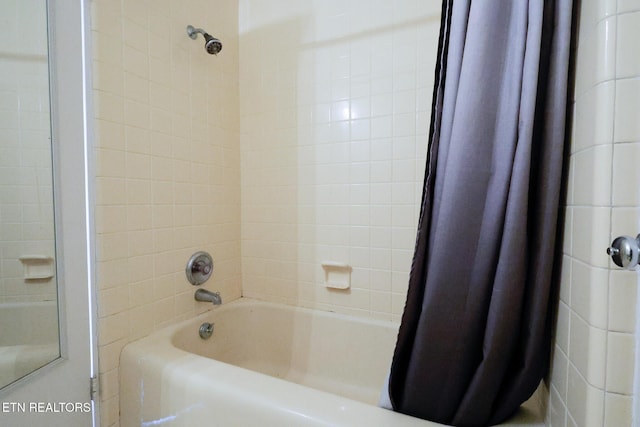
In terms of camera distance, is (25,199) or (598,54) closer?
(598,54)

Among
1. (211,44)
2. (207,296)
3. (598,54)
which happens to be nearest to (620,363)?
(598,54)

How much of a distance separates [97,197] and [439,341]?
1150 millimetres

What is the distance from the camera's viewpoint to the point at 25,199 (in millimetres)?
833

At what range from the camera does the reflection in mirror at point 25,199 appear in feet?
2.57

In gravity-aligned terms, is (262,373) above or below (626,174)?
below

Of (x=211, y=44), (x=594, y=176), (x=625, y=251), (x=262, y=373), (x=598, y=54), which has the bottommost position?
(x=262, y=373)

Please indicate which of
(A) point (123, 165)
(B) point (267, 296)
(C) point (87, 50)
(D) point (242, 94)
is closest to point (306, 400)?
(B) point (267, 296)

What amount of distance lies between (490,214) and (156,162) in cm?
120

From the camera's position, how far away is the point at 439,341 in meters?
0.68

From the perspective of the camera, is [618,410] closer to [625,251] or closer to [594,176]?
[625,251]

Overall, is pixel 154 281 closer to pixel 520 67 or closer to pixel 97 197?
pixel 97 197

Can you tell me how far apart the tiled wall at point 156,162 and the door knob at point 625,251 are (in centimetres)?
132

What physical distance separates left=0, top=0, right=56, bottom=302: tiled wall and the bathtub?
1.42ft

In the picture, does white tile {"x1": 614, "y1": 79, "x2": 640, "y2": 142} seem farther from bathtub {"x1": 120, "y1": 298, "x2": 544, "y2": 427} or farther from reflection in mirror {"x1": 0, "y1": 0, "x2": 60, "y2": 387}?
reflection in mirror {"x1": 0, "y1": 0, "x2": 60, "y2": 387}
